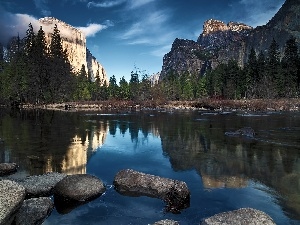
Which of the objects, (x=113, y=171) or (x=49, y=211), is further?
(x=113, y=171)

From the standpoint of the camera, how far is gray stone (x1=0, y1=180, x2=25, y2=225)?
21.8ft

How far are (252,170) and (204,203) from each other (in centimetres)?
514

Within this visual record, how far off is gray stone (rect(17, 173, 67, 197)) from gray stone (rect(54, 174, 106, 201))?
333 mm

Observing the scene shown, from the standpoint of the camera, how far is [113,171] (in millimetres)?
14266

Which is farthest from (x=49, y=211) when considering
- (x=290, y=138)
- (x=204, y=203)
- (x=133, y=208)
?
(x=290, y=138)

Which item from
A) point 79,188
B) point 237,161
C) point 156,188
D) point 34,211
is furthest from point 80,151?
point 34,211

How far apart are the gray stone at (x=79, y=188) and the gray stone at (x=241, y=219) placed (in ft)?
13.6

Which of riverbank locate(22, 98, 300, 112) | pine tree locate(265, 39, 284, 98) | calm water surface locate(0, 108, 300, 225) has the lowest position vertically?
calm water surface locate(0, 108, 300, 225)

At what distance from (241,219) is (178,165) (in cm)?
765

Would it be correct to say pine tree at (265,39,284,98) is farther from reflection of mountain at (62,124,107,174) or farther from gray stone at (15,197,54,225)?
gray stone at (15,197,54,225)

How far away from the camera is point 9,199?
697 centimetres

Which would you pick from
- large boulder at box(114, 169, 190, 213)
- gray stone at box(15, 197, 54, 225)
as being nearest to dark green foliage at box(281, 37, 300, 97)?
large boulder at box(114, 169, 190, 213)

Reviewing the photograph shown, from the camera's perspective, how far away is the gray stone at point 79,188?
33.6 feet

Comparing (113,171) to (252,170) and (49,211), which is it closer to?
(49,211)
